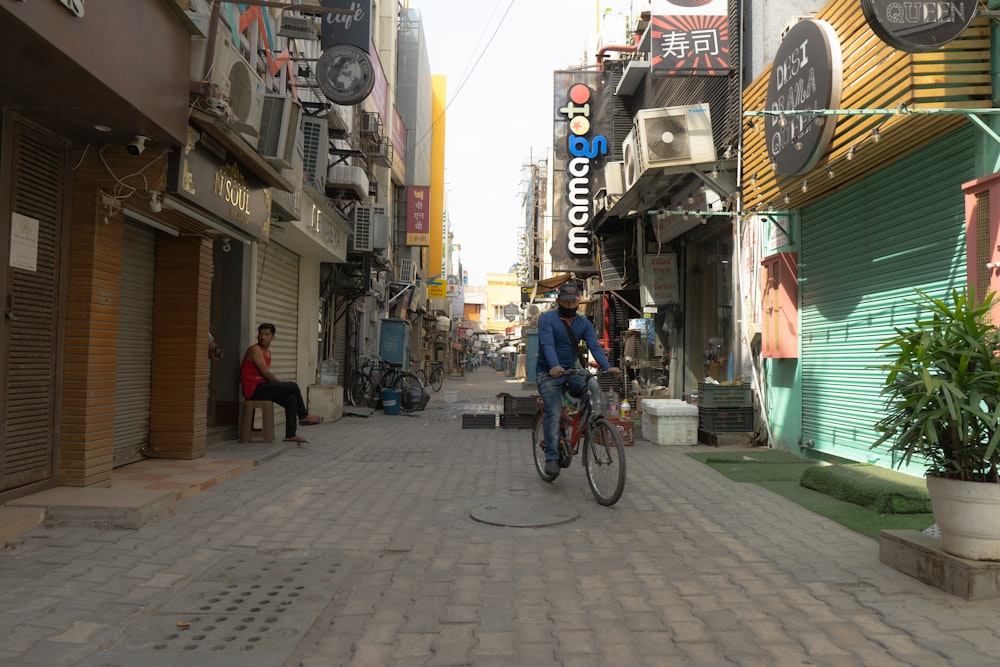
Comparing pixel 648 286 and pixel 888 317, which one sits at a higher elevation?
pixel 648 286

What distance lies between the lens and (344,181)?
15.5 metres

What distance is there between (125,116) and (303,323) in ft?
29.8

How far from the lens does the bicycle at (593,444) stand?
5848 millimetres

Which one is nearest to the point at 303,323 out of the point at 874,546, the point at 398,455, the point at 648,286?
the point at 398,455

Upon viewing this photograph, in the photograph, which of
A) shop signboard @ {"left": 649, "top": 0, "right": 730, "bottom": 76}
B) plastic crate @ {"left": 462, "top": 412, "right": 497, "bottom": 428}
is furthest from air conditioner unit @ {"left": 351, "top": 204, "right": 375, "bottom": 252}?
shop signboard @ {"left": 649, "top": 0, "right": 730, "bottom": 76}

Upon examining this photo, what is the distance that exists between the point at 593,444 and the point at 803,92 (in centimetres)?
438

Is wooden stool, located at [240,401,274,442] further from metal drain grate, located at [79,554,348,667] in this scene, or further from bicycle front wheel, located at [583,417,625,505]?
metal drain grate, located at [79,554,348,667]

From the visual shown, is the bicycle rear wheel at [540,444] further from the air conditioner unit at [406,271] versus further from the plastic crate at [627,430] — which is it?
the air conditioner unit at [406,271]

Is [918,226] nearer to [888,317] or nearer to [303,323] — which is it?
[888,317]

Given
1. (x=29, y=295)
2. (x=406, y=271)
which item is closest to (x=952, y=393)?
(x=29, y=295)

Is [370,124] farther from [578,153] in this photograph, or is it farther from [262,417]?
[262,417]

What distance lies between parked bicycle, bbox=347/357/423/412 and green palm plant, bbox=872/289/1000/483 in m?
14.0

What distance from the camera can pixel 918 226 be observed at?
689 centimetres

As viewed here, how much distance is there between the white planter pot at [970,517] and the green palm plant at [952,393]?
0.40 ft
